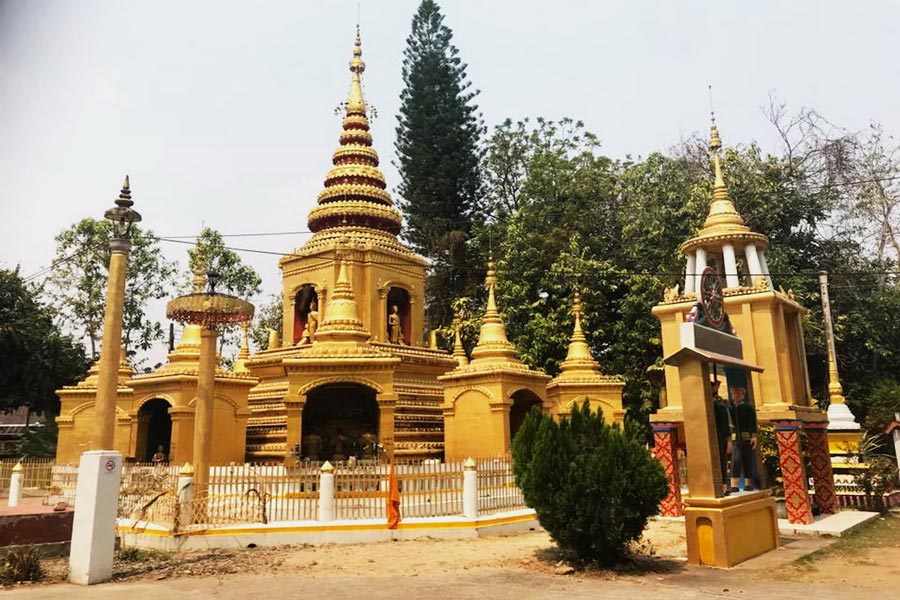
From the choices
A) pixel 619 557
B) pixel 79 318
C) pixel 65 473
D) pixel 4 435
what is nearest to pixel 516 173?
pixel 79 318

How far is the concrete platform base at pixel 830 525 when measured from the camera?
12383mm

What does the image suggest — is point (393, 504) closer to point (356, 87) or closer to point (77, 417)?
point (77, 417)

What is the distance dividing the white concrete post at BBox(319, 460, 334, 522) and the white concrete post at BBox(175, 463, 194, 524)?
2.09m

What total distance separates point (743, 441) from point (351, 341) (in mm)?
9279

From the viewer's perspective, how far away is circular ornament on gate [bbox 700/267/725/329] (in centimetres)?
1070

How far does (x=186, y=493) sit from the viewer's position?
11.3 meters

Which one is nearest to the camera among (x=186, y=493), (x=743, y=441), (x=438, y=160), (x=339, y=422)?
(x=186, y=493)

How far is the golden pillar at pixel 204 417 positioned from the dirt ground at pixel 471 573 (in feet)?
5.39

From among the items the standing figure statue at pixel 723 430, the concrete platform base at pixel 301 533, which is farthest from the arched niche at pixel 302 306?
the standing figure statue at pixel 723 430

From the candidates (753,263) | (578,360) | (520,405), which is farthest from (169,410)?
(753,263)

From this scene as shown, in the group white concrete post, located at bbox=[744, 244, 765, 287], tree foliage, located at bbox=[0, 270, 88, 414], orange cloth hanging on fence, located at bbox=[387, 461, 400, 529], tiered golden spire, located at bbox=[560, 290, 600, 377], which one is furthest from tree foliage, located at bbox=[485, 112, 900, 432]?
tree foliage, located at bbox=[0, 270, 88, 414]

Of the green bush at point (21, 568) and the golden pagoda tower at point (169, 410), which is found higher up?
the golden pagoda tower at point (169, 410)

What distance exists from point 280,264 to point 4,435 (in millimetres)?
29683

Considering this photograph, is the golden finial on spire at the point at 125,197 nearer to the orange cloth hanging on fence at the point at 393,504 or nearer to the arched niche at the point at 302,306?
the orange cloth hanging on fence at the point at 393,504
